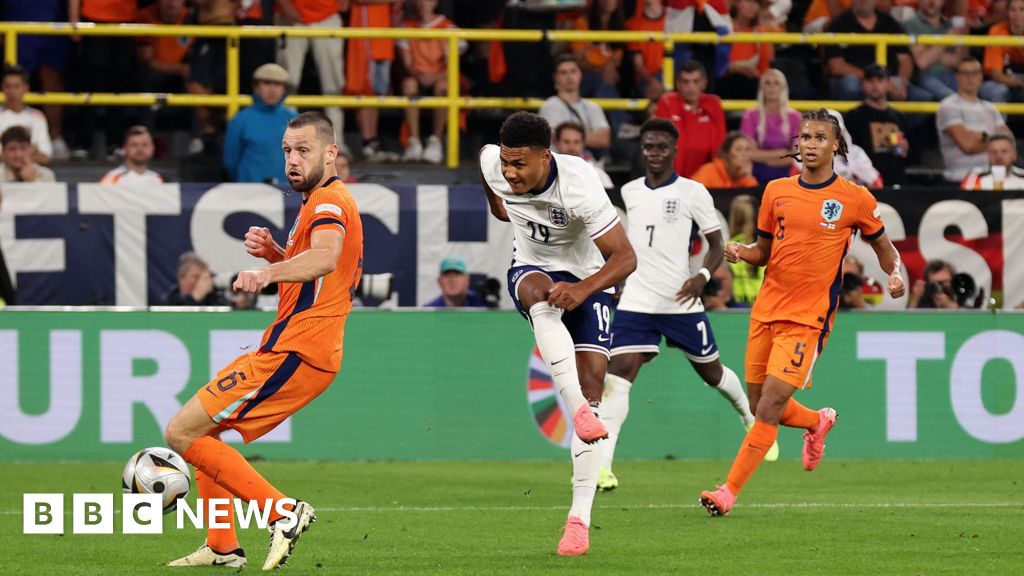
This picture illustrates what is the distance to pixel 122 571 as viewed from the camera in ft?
25.9

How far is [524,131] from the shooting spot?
841cm

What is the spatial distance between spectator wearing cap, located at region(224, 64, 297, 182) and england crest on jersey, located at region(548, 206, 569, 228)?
7182 millimetres

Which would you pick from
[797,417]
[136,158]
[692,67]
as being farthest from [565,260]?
[136,158]

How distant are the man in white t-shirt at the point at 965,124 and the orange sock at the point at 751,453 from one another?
25.2 feet

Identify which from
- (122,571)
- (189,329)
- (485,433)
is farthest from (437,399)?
(122,571)

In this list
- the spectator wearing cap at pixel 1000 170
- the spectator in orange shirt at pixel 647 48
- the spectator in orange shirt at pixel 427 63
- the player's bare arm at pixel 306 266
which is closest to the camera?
the player's bare arm at pixel 306 266

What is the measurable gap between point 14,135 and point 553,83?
5.44 meters

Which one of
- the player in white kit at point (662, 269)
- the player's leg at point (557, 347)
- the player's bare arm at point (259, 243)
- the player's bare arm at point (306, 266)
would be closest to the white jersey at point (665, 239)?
the player in white kit at point (662, 269)

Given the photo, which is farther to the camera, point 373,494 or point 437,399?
point 437,399

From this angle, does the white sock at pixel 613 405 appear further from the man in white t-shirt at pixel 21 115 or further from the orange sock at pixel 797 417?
the man in white t-shirt at pixel 21 115

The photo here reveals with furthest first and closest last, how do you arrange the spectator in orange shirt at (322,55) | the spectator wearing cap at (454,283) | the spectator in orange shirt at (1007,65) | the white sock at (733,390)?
the spectator in orange shirt at (1007,65)
the spectator in orange shirt at (322,55)
the spectator wearing cap at (454,283)
the white sock at (733,390)

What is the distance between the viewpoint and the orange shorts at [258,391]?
25.1ft

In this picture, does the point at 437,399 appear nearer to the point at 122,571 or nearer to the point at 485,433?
the point at 485,433

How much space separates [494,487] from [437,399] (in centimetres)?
221
